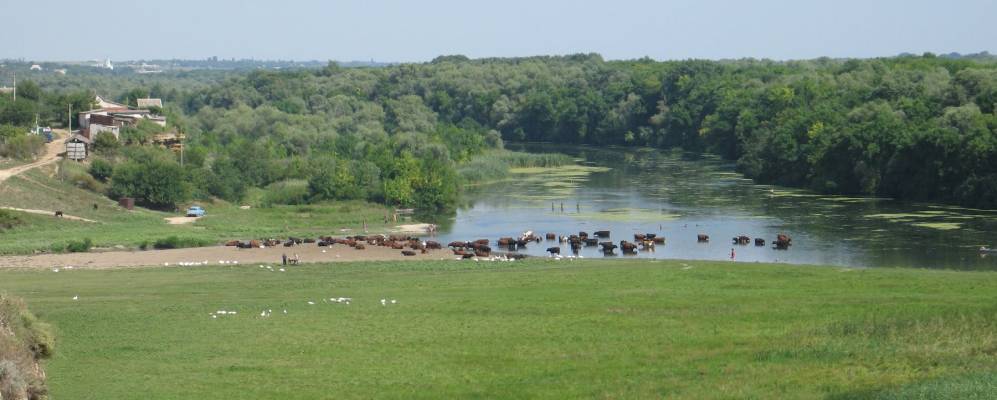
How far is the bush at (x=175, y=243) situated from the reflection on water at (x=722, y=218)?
41.6ft

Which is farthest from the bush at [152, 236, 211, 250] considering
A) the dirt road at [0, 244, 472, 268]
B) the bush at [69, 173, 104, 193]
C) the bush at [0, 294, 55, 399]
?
the bush at [0, 294, 55, 399]

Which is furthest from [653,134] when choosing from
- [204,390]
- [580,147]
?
[204,390]

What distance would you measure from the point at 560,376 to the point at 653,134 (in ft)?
403

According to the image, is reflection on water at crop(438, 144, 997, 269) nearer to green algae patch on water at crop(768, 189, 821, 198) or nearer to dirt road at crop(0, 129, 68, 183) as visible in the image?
green algae patch on water at crop(768, 189, 821, 198)

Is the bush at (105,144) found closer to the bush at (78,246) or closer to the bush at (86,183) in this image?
the bush at (86,183)

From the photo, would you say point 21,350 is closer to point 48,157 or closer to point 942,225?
point 942,225

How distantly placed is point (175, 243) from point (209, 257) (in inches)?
192

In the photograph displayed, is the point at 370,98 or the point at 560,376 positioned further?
the point at 370,98

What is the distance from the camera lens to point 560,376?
108 ft

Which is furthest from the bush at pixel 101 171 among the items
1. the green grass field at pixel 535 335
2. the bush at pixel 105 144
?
the green grass field at pixel 535 335

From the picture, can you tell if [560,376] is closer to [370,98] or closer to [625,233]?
[625,233]

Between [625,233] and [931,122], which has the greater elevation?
[931,122]

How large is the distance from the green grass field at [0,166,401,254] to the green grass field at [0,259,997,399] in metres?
14.1

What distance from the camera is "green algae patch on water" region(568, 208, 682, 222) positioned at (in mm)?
77875
